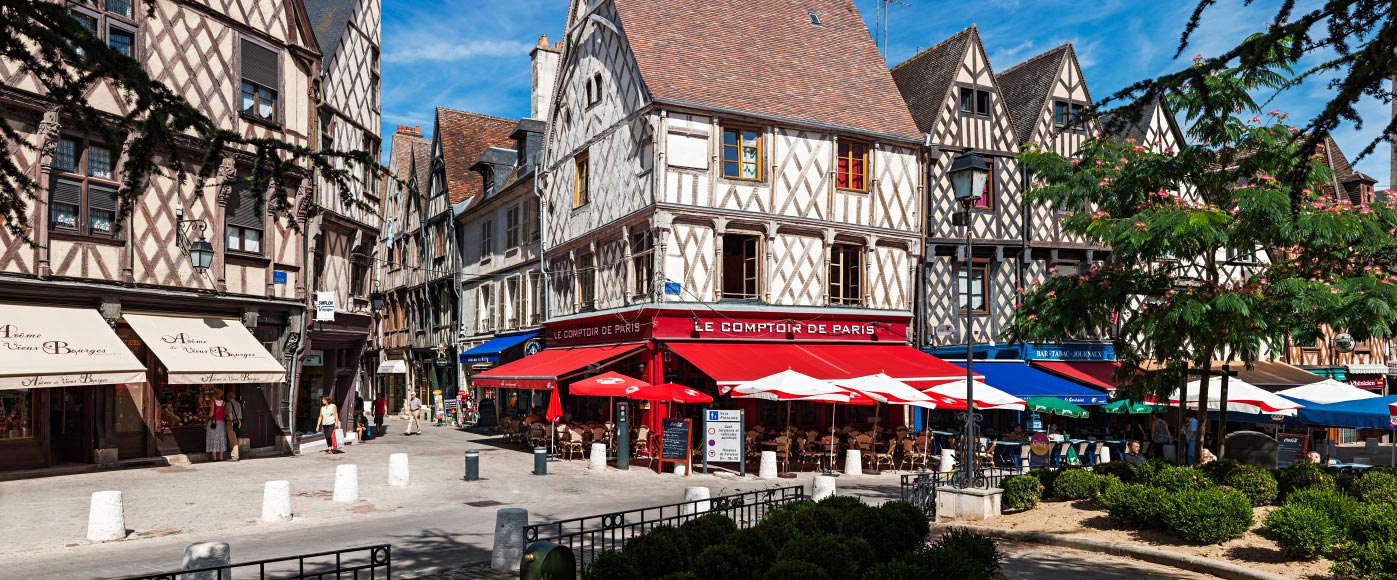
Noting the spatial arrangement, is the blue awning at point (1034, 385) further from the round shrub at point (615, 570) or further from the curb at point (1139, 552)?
the round shrub at point (615, 570)

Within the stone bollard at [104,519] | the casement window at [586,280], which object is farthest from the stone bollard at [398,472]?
the casement window at [586,280]

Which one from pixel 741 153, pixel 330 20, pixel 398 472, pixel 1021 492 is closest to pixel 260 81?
pixel 330 20

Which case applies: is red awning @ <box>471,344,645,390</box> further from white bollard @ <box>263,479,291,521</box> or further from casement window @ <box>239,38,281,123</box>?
white bollard @ <box>263,479,291,521</box>

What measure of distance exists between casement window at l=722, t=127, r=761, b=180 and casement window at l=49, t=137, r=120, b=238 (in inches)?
472

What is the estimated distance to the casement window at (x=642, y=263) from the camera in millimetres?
21703

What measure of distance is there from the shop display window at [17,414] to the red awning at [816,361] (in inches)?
464

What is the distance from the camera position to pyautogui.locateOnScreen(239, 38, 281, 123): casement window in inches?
804

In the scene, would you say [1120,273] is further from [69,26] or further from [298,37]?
[298,37]

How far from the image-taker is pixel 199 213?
768 inches

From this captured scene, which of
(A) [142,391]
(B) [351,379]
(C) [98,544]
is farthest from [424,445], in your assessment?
(C) [98,544]

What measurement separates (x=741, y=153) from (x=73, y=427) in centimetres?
1426

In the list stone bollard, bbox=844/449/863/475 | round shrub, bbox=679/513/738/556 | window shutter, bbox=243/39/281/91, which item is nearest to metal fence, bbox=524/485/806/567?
round shrub, bbox=679/513/738/556

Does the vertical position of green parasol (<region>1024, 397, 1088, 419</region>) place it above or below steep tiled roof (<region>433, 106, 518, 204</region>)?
below

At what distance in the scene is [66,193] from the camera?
56.7ft
